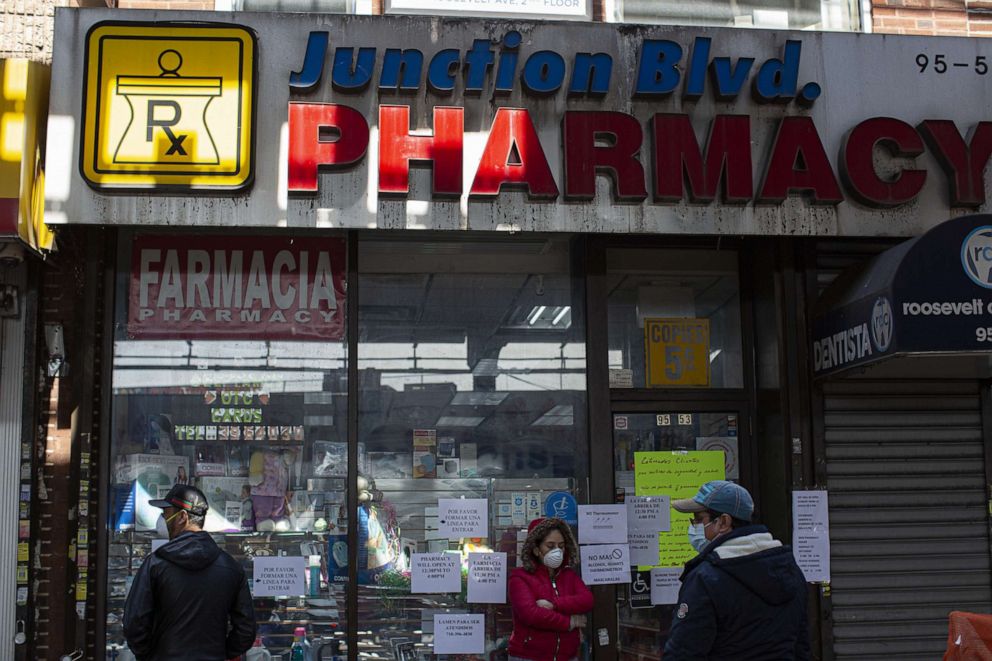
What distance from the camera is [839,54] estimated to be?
730cm

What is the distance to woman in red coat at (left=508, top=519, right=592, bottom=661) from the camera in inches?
250

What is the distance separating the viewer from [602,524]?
712 centimetres

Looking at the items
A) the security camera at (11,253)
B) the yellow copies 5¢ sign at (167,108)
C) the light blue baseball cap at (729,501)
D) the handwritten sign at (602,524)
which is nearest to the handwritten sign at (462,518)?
the handwritten sign at (602,524)

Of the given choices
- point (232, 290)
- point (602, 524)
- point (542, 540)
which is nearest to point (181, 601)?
point (542, 540)

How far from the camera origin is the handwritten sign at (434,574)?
7059 millimetres

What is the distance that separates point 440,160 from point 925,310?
10.0ft

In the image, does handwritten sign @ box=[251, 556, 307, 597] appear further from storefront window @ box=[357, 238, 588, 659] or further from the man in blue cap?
the man in blue cap

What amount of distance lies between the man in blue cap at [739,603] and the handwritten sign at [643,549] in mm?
2932

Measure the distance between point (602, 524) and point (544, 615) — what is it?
101cm

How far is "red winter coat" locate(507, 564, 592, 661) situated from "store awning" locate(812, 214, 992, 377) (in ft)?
7.41

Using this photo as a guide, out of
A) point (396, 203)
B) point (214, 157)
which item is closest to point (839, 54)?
point (396, 203)

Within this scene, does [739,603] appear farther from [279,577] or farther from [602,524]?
[279,577]

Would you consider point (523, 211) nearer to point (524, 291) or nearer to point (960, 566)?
point (524, 291)

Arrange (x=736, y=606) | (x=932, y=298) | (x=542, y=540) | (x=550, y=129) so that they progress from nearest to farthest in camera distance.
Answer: (x=736, y=606)
(x=932, y=298)
(x=542, y=540)
(x=550, y=129)
